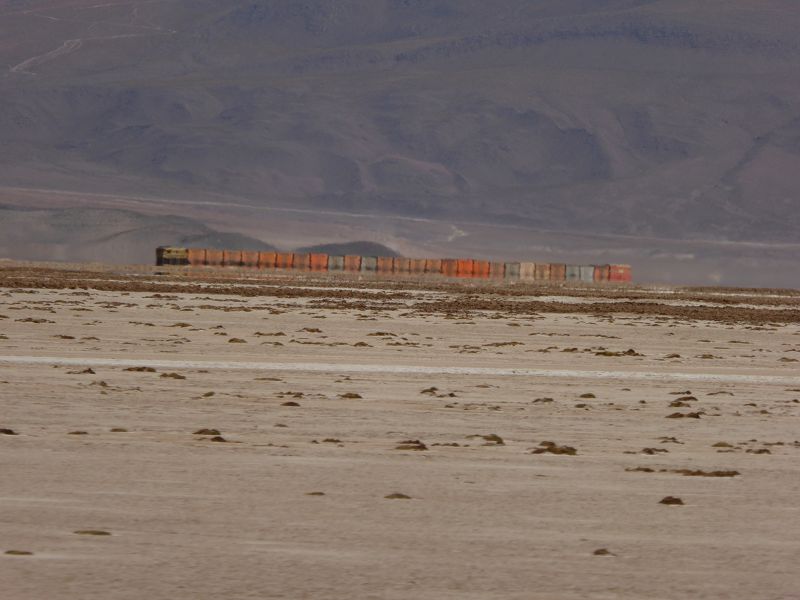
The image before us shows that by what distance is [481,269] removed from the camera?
280 ft

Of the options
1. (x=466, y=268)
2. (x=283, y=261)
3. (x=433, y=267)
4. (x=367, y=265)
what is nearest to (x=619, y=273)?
(x=466, y=268)

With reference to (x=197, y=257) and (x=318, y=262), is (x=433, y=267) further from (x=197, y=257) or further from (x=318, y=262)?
(x=197, y=257)

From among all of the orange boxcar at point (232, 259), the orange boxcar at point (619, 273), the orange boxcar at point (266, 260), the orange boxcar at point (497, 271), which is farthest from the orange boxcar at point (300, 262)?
the orange boxcar at point (619, 273)

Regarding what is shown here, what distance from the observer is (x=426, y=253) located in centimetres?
16262

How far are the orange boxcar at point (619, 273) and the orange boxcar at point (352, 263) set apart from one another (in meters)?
13.4

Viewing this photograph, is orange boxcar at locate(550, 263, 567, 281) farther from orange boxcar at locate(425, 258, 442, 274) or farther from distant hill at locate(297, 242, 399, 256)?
Result: distant hill at locate(297, 242, 399, 256)

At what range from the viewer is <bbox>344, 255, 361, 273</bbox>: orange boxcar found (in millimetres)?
84750

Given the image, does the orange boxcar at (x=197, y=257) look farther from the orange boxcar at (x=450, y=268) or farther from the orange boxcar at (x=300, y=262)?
the orange boxcar at (x=450, y=268)

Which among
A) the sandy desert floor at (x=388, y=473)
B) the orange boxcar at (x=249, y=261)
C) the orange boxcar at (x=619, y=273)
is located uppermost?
Answer: the orange boxcar at (x=619, y=273)

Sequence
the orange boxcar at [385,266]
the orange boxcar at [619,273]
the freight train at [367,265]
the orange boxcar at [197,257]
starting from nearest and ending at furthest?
the orange boxcar at [197,257], the freight train at [367,265], the orange boxcar at [385,266], the orange boxcar at [619,273]

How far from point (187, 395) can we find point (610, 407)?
11.3 ft

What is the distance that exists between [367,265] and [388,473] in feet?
243

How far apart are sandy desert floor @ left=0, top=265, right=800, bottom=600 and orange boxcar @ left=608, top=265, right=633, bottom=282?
6842 centimetres

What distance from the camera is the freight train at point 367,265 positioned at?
80.9m
